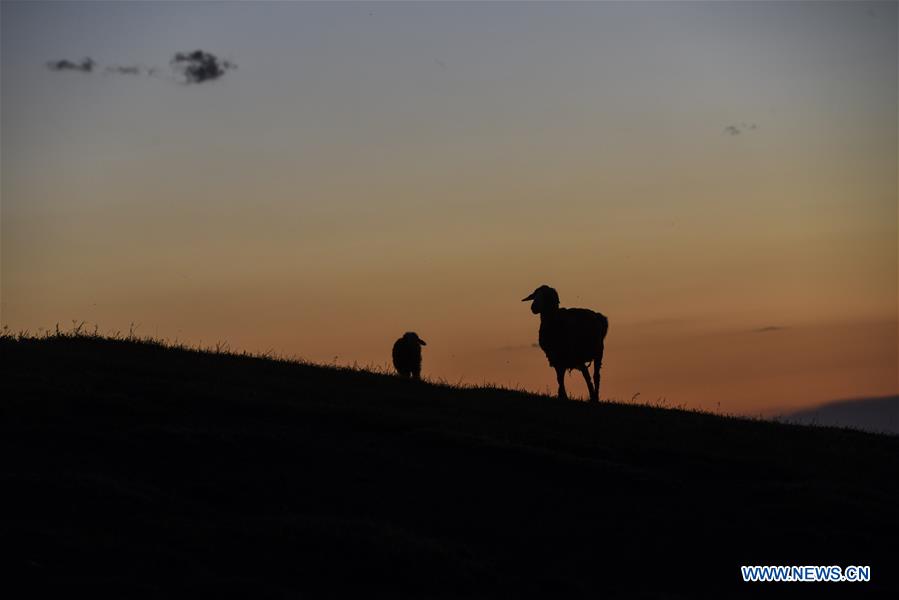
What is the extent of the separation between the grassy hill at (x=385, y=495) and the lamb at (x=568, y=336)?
5.68 m

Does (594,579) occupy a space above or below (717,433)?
below

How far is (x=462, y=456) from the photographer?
68.3ft

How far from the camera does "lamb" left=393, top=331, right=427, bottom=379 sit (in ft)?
121

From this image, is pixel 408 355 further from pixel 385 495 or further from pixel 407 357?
pixel 385 495

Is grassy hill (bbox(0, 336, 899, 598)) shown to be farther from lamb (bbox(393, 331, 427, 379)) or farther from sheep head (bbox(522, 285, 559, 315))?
lamb (bbox(393, 331, 427, 379))

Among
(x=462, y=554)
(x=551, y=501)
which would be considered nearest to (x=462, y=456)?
(x=551, y=501)

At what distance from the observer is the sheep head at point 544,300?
1305 inches

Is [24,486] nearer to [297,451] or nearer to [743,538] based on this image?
[297,451]

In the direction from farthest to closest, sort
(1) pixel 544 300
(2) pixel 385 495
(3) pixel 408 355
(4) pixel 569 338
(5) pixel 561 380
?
(3) pixel 408 355 < (1) pixel 544 300 < (4) pixel 569 338 < (5) pixel 561 380 < (2) pixel 385 495

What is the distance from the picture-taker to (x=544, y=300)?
33.2m

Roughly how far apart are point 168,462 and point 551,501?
18.4ft

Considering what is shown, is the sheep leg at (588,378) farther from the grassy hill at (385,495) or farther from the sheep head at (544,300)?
the grassy hill at (385,495)

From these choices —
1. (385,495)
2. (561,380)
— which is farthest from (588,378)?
(385,495)

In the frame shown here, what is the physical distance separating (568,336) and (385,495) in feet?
48.9
